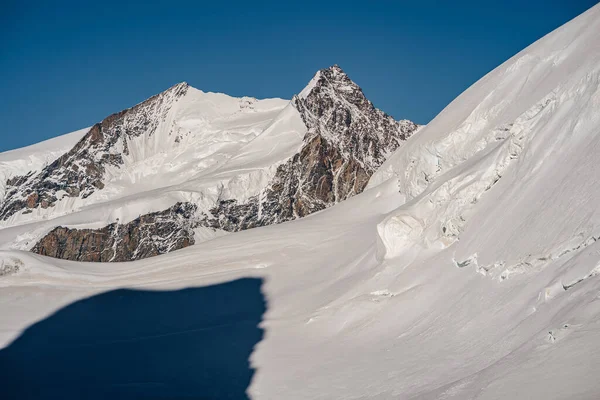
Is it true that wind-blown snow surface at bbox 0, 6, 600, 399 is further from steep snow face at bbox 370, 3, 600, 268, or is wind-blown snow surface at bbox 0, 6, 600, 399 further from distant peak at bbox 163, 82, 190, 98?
distant peak at bbox 163, 82, 190, 98

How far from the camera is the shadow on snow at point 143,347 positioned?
96.0 ft

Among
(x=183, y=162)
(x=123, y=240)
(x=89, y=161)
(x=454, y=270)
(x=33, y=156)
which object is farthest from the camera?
(x=33, y=156)

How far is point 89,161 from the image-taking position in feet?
337

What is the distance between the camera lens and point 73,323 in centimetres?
3919

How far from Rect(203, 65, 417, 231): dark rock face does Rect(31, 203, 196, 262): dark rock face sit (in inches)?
110

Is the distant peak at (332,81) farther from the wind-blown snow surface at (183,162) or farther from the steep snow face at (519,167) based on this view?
the steep snow face at (519,167)

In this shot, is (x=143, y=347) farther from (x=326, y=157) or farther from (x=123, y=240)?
(x=326, y=157)

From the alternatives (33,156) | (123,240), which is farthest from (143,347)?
(33,156)

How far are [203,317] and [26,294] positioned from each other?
10.4 m

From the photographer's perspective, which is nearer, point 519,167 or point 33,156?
point 519,167

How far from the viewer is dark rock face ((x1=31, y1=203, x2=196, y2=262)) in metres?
78.8

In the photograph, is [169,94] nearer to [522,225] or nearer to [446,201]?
[446,201]

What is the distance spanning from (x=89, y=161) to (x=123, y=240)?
25.8 metres

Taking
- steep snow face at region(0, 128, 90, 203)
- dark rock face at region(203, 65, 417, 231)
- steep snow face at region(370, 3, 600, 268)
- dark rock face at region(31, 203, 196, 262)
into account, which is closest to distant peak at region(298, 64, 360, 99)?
dark rock face at region(203, 65, 417, 231)
